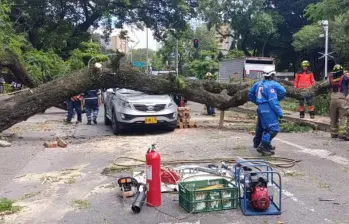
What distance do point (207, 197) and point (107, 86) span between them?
7209 millimetres

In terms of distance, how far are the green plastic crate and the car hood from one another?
671 centimetres

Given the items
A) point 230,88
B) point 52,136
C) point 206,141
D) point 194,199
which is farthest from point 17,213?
point 230,88

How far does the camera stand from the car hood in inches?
471

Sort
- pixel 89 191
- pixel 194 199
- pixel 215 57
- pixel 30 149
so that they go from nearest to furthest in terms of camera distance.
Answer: pixel 194 199
pixel 89 191
pixel 30 149
pixel 215 57

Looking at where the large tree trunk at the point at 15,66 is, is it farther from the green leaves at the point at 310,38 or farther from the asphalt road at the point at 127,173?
the green leaves at the point at 310,38

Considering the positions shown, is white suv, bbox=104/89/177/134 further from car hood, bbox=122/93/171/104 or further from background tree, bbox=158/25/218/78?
background tree, bbox=158/25/218/78

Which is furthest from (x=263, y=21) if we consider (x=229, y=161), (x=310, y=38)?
(x=229, y=161)

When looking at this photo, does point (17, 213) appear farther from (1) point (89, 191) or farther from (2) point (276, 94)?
(2) point (276, 94)

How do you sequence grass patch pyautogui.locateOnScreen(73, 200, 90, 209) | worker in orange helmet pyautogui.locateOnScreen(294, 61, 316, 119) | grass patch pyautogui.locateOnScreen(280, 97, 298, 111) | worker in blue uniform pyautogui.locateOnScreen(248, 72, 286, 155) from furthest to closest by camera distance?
grass patch pyautogui.locateOnScreen(280, 97, 298, 111) → worker in orange helmet pyautogui.locateOnScreen(294, 61, 316, 119) → worker in blue uniform pyautogui.locateOnScreen(248, 72, 286, 155) → grass patch pyautogui.locateOnScreen(73, 200, 90, 209)

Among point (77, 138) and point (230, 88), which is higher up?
point (230, 88)

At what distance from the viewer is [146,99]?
1216 cm

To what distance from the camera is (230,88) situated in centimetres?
1354

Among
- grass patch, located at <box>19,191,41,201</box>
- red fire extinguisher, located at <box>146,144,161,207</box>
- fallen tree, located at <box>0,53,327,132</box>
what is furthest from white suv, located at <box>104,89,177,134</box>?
red fire extinguisher, located at <box>146,144,161,207</box>

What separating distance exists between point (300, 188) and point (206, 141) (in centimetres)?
452
